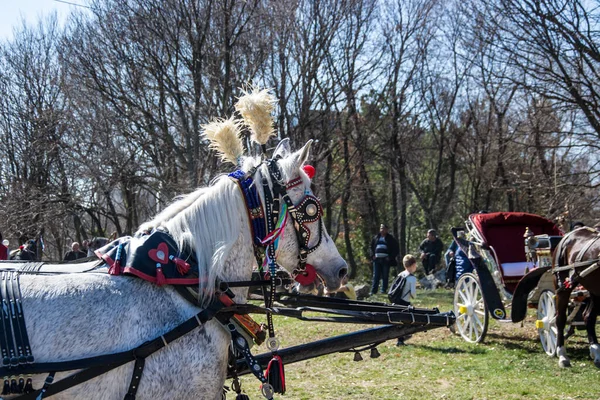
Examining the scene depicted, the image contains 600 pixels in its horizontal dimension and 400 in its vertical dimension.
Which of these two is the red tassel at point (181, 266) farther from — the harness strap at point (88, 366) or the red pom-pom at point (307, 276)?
the red pom-pom at point (307, 276)

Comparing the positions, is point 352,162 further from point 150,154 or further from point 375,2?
point 150,154

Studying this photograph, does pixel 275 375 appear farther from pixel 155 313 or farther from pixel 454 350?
pixel 454 350

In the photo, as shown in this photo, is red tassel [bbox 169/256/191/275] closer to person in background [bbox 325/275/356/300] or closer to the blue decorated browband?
the blue decorated browband

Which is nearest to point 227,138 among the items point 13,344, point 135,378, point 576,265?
point 135,378

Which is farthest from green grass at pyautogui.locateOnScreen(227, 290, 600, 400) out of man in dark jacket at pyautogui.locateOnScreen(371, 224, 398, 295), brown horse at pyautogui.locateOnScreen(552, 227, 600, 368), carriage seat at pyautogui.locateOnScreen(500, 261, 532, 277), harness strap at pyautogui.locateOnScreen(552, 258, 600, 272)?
man in dark jacket at pyautogui.locateOnScreen(371, 224, 398, 295)

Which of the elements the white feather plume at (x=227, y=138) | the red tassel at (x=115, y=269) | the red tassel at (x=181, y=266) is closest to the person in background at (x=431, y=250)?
the white feather plume at (x=227, y=138)

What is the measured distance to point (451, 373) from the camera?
305 inches

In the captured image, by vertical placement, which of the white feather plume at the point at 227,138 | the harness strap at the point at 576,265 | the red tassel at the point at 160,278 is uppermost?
the white feather plume at the point at 227,138

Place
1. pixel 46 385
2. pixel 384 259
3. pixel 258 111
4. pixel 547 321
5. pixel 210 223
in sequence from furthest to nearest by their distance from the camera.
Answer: pixel 384 259 < pixel 547 321 < pixel 258 111 < pixel 210 223 < pixel 46 385

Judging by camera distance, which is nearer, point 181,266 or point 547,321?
point 181,266

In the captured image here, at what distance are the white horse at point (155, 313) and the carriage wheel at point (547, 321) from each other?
6.64m

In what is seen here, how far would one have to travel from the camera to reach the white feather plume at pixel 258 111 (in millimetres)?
3523

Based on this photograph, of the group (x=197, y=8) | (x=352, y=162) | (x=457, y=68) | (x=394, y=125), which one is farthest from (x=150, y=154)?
(x=457, y=68)

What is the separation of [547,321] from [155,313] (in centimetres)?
723
